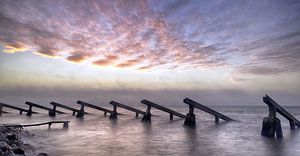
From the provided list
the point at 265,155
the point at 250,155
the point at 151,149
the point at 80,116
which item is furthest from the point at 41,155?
the point at 80,116

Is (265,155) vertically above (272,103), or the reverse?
(272,103)

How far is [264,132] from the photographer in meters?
14.3

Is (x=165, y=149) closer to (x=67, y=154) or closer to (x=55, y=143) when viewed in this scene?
(x=67, y=154)

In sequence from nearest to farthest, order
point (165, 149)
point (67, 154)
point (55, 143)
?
point (67, 154) → point (165, 149) → point (55, 143)

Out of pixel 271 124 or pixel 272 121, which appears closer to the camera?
pixel 272 121

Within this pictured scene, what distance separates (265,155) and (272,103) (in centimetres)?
423

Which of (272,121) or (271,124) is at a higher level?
(272,121)

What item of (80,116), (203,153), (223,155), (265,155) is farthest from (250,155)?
(80,116)

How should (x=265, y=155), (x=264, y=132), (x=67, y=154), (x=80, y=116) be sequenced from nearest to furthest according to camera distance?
(x=67, y=154) < (x=265, y=155) < (x=264, y=132) < (x=80, y=116)

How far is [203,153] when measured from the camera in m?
9.82

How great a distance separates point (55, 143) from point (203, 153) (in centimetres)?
803

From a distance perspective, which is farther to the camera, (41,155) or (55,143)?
(55,143)

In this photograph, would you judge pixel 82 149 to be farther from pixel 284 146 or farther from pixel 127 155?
pixel 284 146

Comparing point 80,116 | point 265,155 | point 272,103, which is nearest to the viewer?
point 265,155
